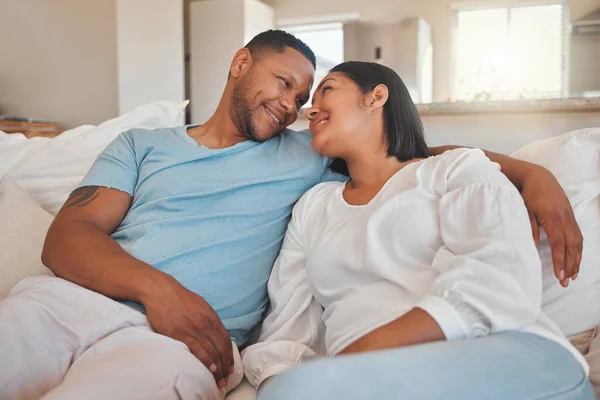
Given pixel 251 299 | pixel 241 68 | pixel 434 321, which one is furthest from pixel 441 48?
pixel 434 321

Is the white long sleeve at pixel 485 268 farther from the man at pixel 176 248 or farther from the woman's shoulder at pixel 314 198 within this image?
the woman's shoulder at pixel 314 198

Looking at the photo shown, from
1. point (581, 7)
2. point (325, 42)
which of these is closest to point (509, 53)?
point (581, 7)

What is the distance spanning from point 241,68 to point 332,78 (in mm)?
328

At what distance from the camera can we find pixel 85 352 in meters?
1.05

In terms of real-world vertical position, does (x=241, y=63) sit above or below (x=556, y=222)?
above

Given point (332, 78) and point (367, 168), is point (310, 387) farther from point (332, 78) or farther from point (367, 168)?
point (332, 78)

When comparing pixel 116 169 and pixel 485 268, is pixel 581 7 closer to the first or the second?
pixel 116 169

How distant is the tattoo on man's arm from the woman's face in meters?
0.48

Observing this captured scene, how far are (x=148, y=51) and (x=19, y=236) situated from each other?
10.0 feet

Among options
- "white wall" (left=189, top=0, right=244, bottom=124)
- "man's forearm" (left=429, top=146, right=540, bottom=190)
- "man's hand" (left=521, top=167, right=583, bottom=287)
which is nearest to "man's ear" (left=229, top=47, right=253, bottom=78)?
"man's forearm" (left=429, top=146, right=540, bottom=190)

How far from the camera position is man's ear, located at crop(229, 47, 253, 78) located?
5.00ft

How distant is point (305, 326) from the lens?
1.21 m

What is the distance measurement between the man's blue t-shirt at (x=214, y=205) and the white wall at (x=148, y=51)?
280 cm

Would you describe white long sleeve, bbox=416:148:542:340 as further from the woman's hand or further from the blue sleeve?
the blue sleeve
